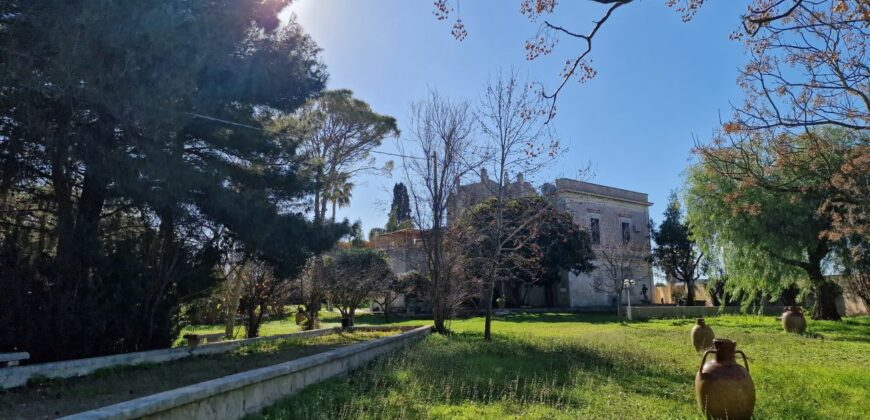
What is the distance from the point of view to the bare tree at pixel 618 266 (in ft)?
88.2

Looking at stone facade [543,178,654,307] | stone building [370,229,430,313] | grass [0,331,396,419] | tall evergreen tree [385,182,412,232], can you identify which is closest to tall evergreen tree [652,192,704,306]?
stone facade [543,178,654,307]

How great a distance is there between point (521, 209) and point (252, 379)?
1539 centimetres

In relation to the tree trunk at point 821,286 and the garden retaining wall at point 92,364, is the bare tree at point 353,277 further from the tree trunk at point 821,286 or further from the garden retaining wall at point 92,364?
the tree trunk at point 821,286

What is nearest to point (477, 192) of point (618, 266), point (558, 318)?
point (558, 318)

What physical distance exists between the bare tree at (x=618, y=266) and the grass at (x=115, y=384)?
2001cm

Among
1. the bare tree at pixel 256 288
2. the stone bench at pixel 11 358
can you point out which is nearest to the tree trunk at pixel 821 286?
the bare tree at pixel 256 288

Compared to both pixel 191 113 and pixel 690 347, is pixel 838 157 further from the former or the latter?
pixel 191 113

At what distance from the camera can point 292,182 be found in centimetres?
1243

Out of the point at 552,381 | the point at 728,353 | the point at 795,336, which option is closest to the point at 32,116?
the point at 552,381

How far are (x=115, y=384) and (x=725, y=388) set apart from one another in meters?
7.01

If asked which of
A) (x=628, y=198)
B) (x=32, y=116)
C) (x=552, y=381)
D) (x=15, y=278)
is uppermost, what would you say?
(x=628, y=198)

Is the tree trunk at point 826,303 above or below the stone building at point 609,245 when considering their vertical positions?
below

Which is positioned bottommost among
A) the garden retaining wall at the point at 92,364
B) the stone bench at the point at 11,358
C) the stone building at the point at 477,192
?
the garden retaining wall at the point at 92,364

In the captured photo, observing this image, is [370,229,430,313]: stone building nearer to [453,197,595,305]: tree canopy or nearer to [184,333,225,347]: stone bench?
[453,197,595,305]: tree canopy
